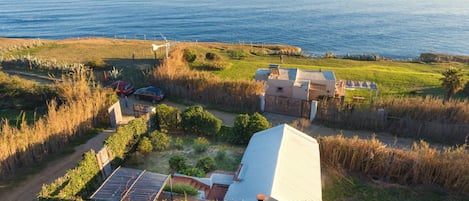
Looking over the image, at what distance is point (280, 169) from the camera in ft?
37.1

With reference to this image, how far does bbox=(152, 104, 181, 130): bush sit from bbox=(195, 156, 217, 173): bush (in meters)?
4.70

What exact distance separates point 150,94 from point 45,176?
10.7m

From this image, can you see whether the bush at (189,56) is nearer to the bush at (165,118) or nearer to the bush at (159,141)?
the bush at (165,118)

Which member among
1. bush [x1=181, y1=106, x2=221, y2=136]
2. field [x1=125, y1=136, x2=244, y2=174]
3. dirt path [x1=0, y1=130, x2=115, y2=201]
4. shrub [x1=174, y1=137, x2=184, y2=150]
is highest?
bush [x1=181, y1=106, x2=221, y2=136]

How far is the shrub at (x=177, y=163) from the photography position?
14578 millimetres

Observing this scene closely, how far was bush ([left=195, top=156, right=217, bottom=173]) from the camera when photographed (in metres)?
14.6

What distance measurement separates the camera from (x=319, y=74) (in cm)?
2519

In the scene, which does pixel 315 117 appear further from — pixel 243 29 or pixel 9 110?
pixel 243 29

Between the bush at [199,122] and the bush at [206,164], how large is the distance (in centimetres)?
346

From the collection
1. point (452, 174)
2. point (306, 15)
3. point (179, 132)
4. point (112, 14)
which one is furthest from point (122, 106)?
point (112, 14)

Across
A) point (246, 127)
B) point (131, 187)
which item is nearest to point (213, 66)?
point (246, 127)

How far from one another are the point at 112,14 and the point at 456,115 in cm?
10922

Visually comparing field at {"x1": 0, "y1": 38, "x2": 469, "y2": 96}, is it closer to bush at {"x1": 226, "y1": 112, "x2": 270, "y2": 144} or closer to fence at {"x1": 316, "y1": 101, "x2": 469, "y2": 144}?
fence at {"x1": 316, "y1": 101, "x2": 469, "y2": 144}

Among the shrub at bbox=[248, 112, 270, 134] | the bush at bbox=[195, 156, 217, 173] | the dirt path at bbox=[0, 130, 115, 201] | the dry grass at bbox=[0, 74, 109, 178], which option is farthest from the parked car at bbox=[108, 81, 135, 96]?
the bush at bbox=[195, 156, 217, 173]
